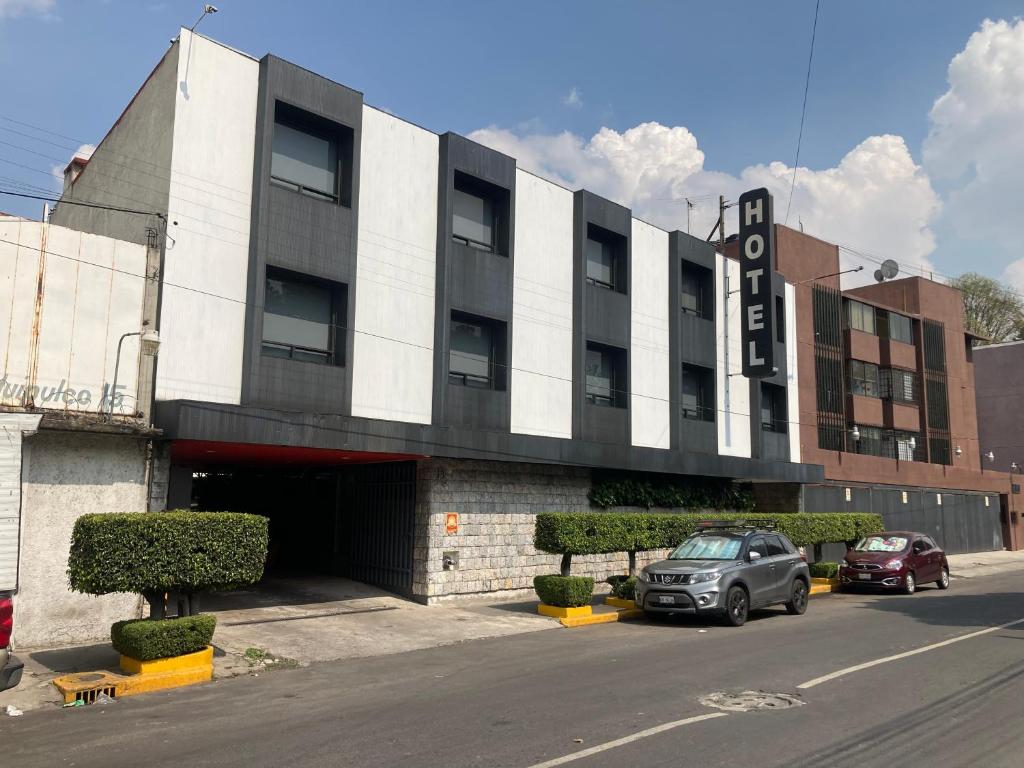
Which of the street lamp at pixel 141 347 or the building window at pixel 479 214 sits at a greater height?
the building window at pixel 479 214

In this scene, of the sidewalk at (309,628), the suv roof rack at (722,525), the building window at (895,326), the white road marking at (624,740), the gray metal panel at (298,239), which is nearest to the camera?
the white road marking at (624,740)

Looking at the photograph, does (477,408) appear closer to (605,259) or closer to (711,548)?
(711,548)

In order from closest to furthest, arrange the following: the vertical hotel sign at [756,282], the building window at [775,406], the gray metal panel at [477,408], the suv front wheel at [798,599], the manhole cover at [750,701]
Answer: the manhole cover at [750,701] < the suv front wheel at [798,599] < the gray metal panel at [477,408] < the vertical hotel sign at [756,282] < the building window at [775,406]

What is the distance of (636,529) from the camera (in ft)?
58.5

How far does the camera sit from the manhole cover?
793 centimetres

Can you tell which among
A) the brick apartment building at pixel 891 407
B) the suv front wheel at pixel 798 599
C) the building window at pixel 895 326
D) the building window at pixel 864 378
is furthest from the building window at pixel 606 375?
the building window at pixel 895 326

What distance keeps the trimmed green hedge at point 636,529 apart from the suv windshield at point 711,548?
5.50 ft

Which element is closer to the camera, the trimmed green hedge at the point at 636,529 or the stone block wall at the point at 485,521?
the trimmed green hedge at the point at 636,529

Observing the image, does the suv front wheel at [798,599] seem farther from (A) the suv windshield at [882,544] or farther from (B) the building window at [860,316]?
(B) the building window at [860,316]

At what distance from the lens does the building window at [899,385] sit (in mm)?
37250

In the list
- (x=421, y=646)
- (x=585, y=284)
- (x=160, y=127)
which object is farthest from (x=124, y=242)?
(x=585, y=284)

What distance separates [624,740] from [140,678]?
236 inches

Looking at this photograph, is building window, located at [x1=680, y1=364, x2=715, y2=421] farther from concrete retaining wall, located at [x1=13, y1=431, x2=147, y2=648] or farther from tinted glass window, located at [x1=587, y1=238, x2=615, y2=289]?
concrete retaining wall, located at [x1=13, y1=431, x2=147, y2=648]

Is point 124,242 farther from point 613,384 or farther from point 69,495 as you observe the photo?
point 613,384
